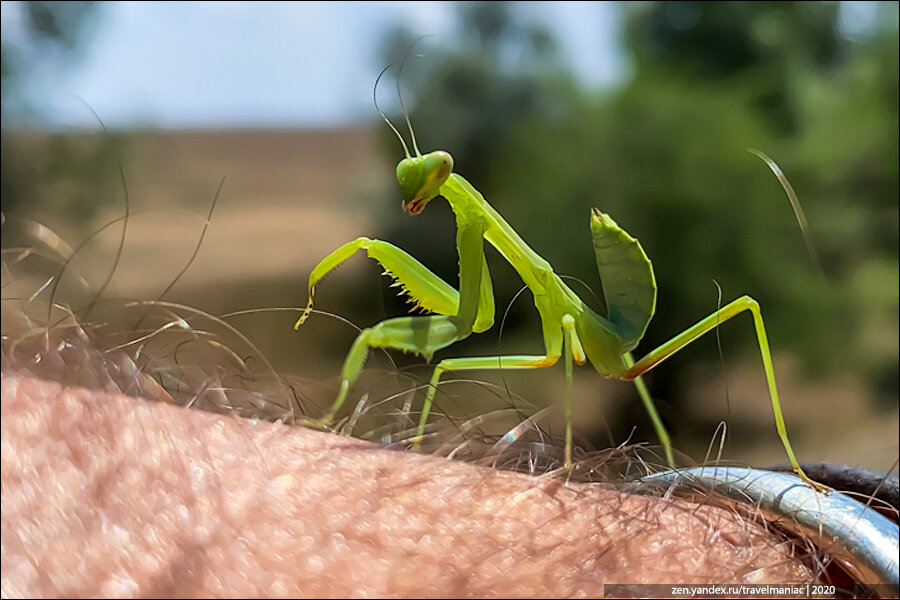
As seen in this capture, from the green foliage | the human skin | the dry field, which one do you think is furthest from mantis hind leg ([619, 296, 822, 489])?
the green foliage

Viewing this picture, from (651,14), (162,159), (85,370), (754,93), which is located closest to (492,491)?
(85,370)

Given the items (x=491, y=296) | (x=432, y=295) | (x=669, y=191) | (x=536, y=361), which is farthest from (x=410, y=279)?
(x=669, y=191)

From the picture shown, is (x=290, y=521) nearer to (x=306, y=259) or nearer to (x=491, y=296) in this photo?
(x=491, y=296)

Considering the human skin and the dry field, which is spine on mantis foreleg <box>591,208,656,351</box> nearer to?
the human skin

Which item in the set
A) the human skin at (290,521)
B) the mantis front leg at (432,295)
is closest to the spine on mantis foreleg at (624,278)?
the mantis front leg at (432,295)

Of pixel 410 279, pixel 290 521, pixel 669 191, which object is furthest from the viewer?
pixel 669 191

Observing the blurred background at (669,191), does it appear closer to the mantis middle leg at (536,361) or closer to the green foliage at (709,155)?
the green foliage at (709,155)
